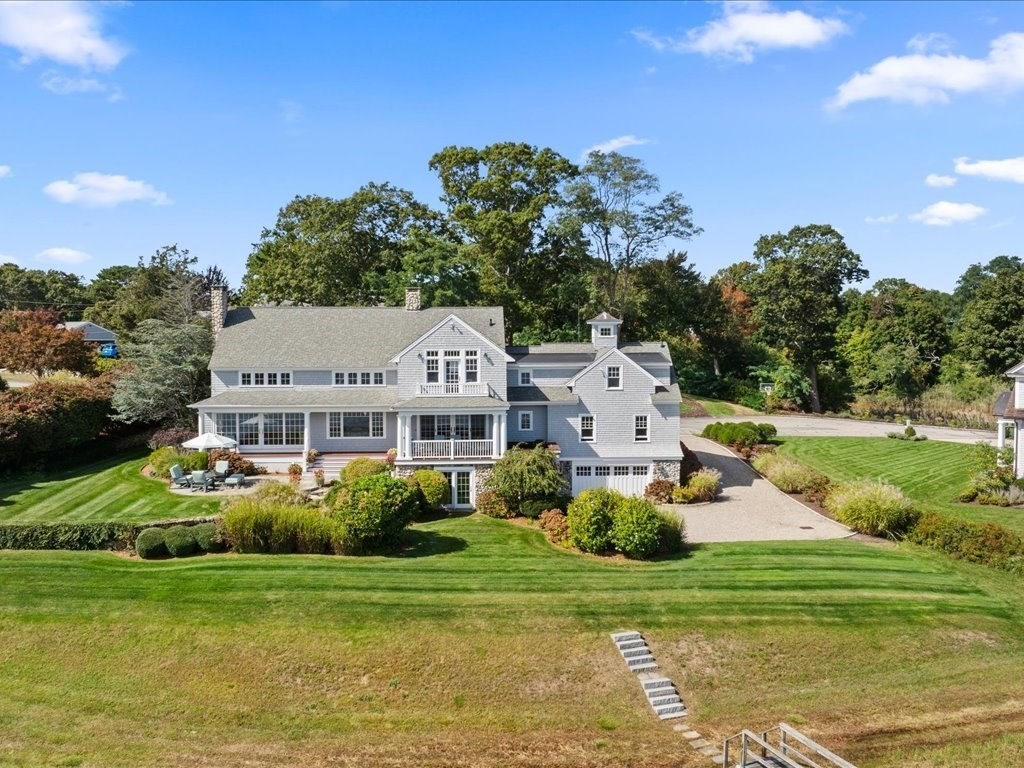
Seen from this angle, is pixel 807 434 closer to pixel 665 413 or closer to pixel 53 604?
pixel 665 413

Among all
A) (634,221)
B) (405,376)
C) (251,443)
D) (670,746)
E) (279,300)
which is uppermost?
(634,221)

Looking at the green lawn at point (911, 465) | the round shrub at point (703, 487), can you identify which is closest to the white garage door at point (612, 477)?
the round shrub at point (703, 487)

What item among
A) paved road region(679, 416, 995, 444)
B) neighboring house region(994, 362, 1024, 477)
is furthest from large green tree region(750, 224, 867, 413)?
neighboring house region(994, 362, 1024, 477)

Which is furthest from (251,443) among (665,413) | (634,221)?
(634,221)

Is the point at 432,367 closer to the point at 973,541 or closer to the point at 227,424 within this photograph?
the point at 227,424

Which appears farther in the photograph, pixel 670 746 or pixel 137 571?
pixel 137 571

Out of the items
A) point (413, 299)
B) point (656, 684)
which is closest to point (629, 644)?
point (656, 684)

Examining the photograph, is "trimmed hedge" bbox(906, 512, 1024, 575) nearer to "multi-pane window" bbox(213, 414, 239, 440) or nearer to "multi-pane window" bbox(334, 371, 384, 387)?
"multi-pane window" bbox(334, 371, 384, 387)
